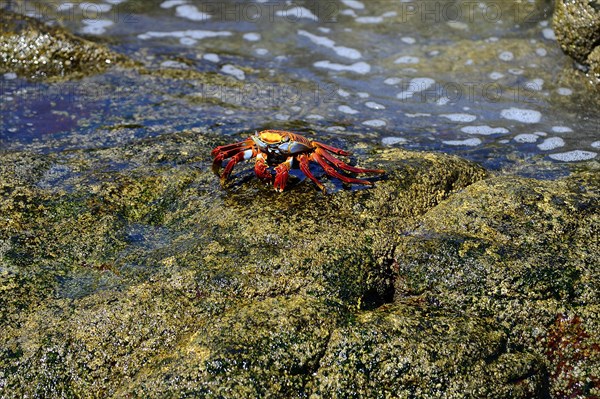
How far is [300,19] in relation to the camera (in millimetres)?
8008

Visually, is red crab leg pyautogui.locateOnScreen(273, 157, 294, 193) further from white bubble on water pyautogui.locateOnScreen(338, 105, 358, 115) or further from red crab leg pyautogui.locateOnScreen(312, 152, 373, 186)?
white bubble on water pyautogui.locateOnScreen(338, 105, 358, 115)

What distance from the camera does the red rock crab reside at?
3883mm

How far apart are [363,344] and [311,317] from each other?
0.27 meters

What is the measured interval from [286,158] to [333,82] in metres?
2.78

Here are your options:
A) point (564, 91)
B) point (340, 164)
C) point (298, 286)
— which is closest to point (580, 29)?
point (564, 91)

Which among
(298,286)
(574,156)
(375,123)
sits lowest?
(375,123)

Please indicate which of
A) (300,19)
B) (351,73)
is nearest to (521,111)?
(351,73)

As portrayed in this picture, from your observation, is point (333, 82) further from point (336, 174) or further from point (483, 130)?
point (336, 174)

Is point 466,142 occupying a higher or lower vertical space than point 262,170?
lower

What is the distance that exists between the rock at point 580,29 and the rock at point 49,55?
4.51 metres

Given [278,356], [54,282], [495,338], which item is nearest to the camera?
[278,356]

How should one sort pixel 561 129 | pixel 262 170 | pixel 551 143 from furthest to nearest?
pixel 561 129, pixel 551 143, pixel 262 170

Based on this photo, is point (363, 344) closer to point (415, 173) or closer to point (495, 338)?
point (495, 338)

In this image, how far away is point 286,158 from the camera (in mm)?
4031
